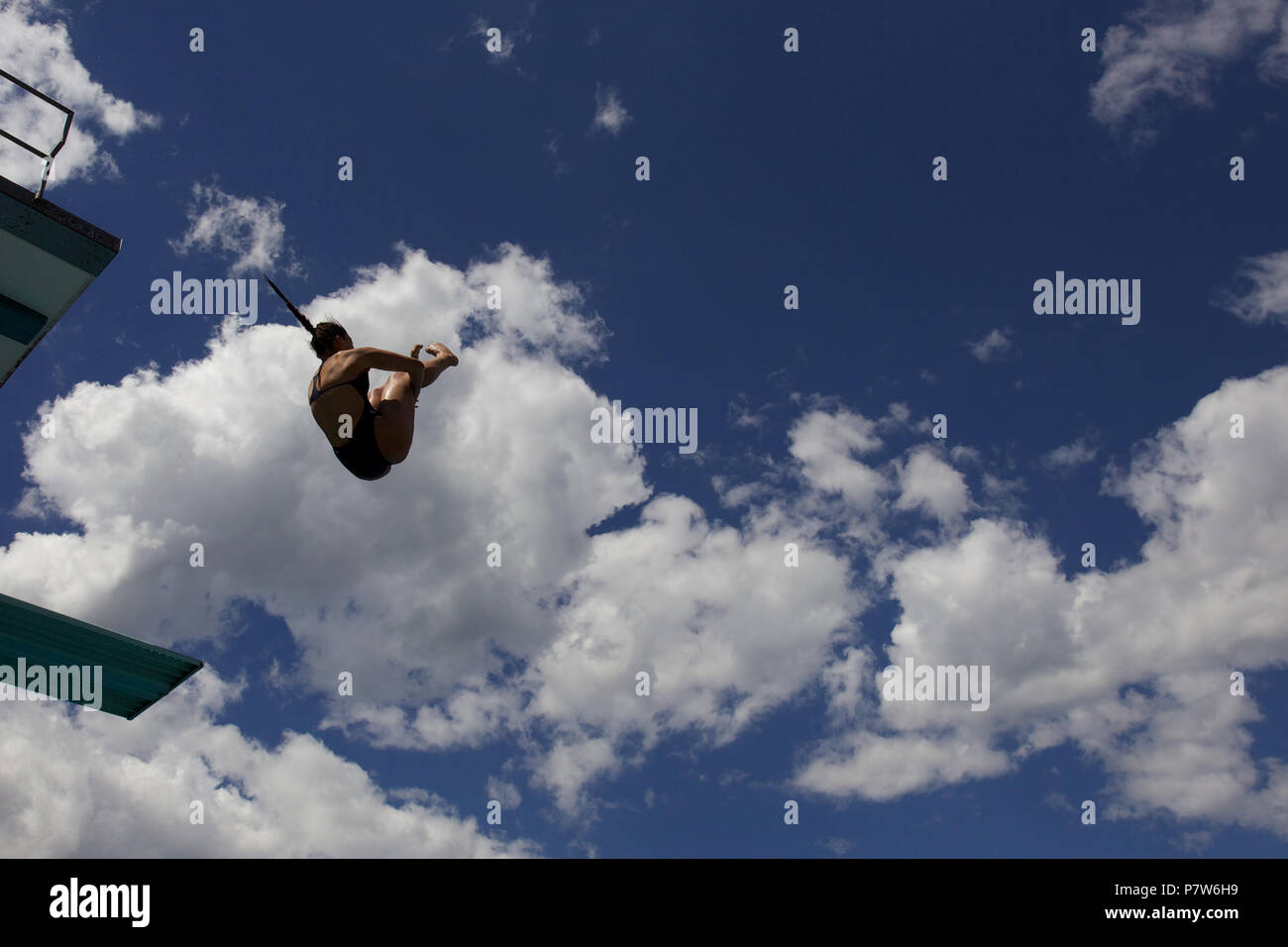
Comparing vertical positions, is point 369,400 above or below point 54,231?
below

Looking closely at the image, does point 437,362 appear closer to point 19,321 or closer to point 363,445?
point 363,445

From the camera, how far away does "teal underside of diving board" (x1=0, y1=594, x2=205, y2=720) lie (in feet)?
29.7

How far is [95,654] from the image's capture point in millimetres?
9672

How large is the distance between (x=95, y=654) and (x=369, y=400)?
580 cm

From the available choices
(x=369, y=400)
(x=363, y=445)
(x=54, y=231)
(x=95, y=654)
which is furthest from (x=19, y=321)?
(x=363, y=445)

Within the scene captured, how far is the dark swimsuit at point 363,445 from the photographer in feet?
21.9

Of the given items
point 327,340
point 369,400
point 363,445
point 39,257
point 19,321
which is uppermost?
point 39,257

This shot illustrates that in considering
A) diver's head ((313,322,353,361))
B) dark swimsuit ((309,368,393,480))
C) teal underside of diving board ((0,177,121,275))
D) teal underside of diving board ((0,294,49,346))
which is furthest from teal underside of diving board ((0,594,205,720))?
diver's head ((313,322,353,361))

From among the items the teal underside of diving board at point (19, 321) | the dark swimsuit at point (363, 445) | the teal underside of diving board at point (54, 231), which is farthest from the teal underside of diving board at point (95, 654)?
the dark swimsuit at point (363, 445)

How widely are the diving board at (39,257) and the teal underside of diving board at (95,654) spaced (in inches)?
118

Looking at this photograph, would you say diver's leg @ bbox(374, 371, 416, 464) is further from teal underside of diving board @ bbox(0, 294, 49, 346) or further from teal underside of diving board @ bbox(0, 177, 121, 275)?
teal underside of diving board @ bbox(0, 294, 49, 346)

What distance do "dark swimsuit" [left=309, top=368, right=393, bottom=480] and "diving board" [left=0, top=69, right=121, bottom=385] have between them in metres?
2.93
